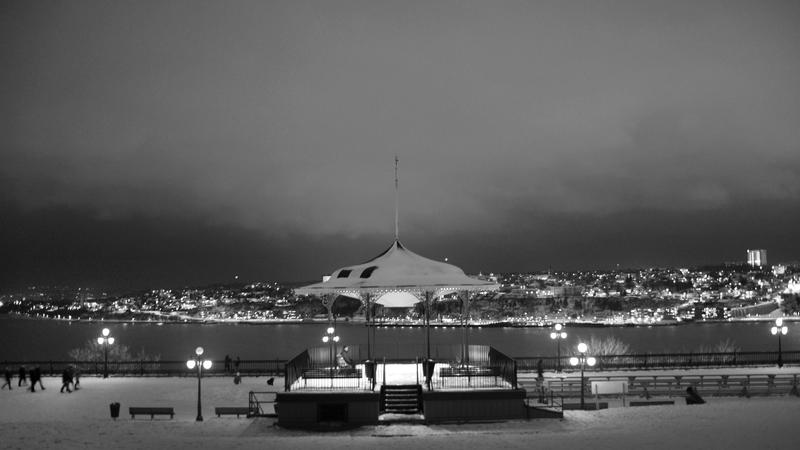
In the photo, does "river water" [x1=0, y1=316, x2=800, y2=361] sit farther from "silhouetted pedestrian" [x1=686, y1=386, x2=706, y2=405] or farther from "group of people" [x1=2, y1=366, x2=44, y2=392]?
"silhouetted pedestrian" [x1=686, y1=386, x2=706, y2=405]

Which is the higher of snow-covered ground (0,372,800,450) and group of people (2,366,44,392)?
group of people (2,366,44,392)

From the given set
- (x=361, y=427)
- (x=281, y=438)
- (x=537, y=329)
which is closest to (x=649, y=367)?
(x=361, y=427)

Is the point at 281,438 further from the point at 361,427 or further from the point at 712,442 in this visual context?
the point at 712,442

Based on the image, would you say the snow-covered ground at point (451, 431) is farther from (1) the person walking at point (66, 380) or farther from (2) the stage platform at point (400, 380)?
(1) the person walking at point (66, 380)

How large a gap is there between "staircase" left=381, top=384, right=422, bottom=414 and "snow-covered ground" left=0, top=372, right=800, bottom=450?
1614 millimetres

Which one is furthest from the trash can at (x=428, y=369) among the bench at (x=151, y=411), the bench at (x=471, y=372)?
the bench at (x=151, y=411)

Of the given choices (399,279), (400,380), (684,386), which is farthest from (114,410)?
(684,386)

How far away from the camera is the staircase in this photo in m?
23.1

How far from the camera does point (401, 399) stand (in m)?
23.4

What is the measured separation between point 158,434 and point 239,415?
5.83 m

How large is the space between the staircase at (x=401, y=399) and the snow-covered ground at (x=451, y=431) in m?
1.61

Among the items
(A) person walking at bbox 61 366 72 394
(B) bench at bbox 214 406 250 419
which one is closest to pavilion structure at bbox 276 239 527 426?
(B) bench at bbox 214 406 250 419

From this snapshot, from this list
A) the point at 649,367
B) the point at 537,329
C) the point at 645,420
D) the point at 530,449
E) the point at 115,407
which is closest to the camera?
the point at 530,449

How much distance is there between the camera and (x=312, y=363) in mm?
27203
